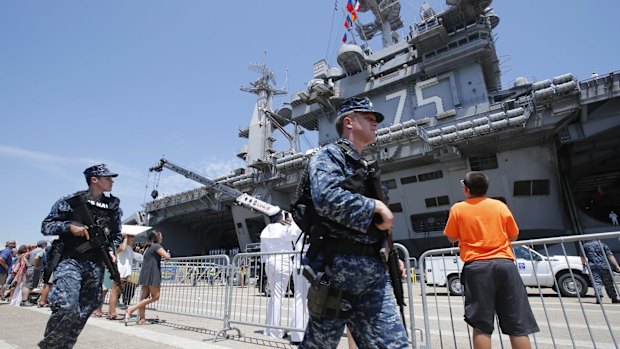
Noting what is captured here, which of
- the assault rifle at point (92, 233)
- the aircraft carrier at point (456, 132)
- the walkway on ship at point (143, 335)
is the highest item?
the aircraft carrier at point (456, 132)

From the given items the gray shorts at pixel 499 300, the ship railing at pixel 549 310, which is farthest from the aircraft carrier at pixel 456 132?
the gray shorts at pixel 499 300

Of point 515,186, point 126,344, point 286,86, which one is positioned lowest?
point 126,344

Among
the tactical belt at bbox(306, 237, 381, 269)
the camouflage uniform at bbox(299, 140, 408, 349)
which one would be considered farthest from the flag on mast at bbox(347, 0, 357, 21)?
the tactical belt at bbox(306, 237, 381, 269)

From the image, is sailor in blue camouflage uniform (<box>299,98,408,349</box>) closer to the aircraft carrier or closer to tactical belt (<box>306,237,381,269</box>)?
tactical belt (<box>306,237,381,269</box>)

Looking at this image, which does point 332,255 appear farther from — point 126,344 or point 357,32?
point 357,32

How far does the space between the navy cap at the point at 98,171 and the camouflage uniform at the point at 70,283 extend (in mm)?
203

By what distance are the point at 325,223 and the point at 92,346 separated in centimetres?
425

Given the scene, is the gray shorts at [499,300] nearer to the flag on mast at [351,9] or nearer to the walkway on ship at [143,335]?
the walkway on ship at [143,335]

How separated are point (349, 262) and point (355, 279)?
0.29 feet

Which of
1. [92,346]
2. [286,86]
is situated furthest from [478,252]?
[286,86]

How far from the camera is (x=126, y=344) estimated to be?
14.3 ft

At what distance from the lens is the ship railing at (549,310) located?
10.8ft

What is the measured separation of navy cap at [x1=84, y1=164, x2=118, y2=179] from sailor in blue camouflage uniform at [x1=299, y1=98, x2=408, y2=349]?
266 centimetres

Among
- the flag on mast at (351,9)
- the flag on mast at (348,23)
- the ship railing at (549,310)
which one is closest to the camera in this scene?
the ship railing at (549,310)
